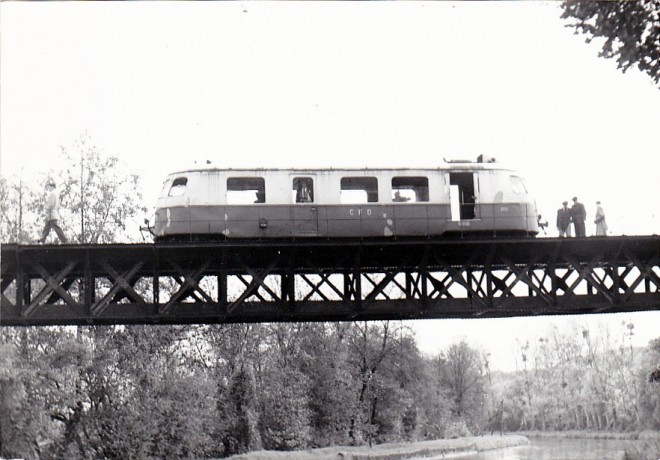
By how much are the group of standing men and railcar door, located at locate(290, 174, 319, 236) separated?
6.79m

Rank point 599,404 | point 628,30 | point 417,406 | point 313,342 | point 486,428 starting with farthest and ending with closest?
point 486,428 < point 599,404 < point 417,406 < point 313,342 < point 628,30

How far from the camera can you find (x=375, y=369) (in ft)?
167

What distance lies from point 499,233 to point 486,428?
65817 millimetres

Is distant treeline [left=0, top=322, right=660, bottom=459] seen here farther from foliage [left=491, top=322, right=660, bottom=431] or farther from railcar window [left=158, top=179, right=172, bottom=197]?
railcar window [left=158, top=179, right=172, bottom=197]

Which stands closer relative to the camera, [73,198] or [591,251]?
[591,251]

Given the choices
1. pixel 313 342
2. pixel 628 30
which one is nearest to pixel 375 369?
pixel 313 342

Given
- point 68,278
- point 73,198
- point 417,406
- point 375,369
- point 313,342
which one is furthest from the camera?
point 417,406

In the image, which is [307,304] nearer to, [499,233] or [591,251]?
[499,233]

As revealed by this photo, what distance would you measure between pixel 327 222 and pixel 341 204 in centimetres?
58

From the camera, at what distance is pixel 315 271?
2038 centimetres

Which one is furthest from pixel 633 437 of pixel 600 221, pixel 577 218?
→ pixel 577 218

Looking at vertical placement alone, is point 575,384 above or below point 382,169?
below

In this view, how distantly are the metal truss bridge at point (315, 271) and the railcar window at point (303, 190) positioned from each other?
1605 millimetres

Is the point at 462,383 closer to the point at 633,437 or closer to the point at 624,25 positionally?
the point at 633,437
